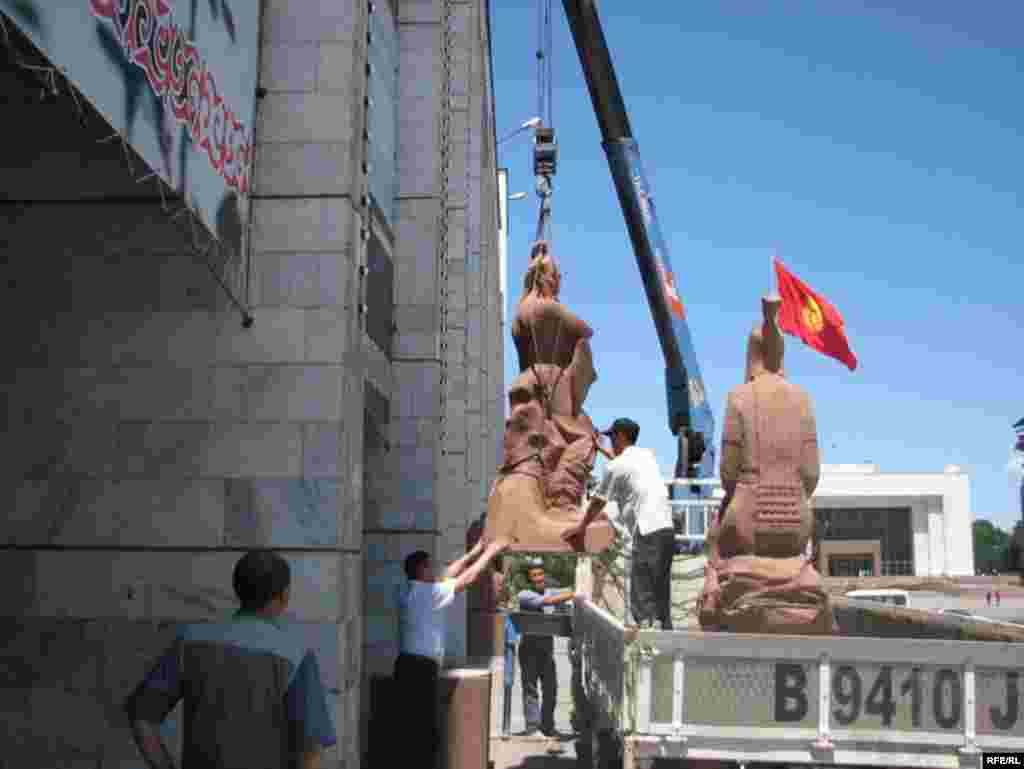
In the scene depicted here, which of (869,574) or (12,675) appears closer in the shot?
(12,675)

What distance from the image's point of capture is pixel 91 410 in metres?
5.72

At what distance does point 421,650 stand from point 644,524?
103 inches

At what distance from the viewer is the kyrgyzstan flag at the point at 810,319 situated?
8.58m

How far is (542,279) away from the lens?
46.8 feet

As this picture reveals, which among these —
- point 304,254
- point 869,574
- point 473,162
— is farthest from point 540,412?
point 869,574

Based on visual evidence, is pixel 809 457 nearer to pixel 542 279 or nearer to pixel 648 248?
pixel 542 279

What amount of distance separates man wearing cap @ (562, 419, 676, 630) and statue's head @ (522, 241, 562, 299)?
6.80m

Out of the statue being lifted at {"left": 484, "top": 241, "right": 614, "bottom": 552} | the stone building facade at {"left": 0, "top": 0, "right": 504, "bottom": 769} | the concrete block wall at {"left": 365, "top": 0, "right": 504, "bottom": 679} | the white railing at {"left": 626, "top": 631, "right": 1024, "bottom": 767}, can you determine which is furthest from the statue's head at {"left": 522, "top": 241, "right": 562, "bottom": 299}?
the white railing at {"left": 626, "top": 631, "right": 1024, "bottom": 767}

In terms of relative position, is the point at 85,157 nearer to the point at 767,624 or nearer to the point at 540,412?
the point at 767,624

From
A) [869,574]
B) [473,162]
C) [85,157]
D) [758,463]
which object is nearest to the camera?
[85,157]

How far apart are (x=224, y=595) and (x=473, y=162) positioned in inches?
426

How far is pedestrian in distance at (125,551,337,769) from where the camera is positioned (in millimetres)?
2938

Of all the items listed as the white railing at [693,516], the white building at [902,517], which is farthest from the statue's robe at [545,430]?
the white building at [902,517]

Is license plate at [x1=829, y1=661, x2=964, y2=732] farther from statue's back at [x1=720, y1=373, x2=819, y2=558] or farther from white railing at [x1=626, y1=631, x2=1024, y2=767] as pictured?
statue's back at [x1=720, y1=373, x2=819, y2=558]
